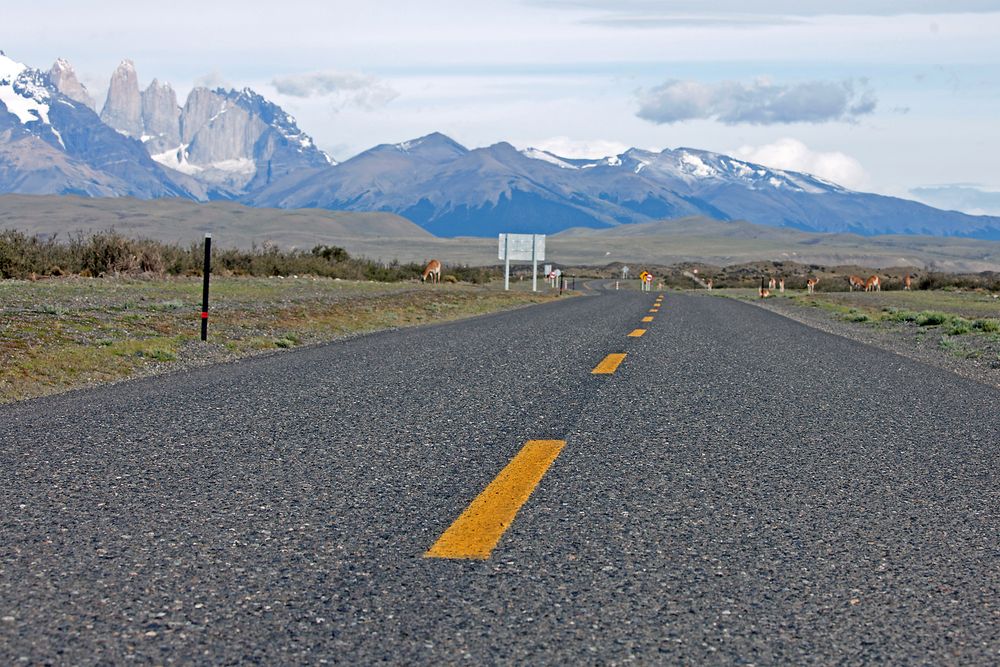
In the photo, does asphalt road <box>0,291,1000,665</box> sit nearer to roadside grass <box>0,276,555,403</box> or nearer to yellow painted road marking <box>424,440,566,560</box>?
yellow painted road marking <box>424,440,566,560</box>

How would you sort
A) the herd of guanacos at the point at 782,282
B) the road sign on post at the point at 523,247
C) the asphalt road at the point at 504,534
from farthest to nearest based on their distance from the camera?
the road sign on post at the point at 523,247 → the herd of guanacos at the point at 782,282 → the asphalt road at the point at 504,534

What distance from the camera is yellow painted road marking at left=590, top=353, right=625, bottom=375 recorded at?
36.4 ft

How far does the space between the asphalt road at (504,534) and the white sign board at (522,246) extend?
47551mm

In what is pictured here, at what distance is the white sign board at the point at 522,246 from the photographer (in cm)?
5688

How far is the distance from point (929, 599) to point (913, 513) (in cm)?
135

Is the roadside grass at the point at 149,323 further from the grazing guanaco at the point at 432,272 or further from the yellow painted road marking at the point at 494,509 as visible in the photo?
the grazing guanaco at the point at 432,272

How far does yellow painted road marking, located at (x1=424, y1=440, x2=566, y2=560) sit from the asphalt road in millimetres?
73

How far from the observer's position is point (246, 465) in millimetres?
6145

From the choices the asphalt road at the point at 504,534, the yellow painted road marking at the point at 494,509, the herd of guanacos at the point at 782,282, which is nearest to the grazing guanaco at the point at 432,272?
the herd of guanacos at the point at 782,282

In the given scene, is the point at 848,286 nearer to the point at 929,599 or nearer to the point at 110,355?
the point at 110,355

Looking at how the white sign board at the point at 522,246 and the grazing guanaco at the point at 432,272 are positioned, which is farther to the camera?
the white sign board at the point at 522,246

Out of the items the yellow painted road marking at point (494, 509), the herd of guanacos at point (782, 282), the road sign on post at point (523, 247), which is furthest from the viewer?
the road sign on post at point (523, 247)

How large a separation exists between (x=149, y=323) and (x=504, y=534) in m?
12.5

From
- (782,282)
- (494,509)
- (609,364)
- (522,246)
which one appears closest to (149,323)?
(609,364)
